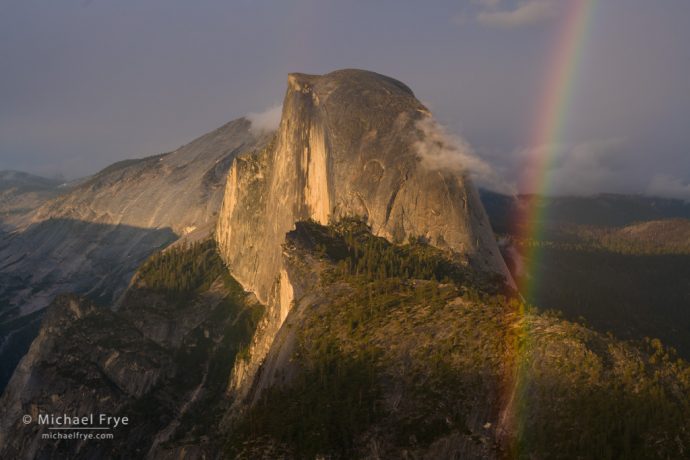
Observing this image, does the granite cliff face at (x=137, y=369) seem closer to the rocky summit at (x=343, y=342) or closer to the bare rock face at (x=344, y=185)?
the rocky summit at (x=343, y=342)

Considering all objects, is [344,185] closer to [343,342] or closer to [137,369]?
[343,342]

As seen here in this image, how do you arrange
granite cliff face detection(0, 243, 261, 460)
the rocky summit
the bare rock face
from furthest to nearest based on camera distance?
granite cliff face detection(0, 243, 261, 460) < the bare rock face < the rocky summit

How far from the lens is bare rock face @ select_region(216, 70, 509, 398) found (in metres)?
102

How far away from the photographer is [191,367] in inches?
4719

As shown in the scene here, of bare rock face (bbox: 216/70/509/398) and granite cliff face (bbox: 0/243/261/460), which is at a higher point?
bare rock face (bbox: 216/70/509/398)

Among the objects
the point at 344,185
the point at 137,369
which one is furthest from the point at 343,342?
the point at 137,369

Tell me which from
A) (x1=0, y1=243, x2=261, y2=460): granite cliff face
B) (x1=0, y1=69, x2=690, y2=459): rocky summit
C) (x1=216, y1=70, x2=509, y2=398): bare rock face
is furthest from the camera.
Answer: (x1=0, y1=243, x2=261, y2=460): granite cliff face

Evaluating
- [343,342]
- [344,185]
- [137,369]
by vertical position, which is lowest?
[137,369]

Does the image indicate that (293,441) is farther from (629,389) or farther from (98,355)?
(98,355)

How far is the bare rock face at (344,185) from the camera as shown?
102 meters

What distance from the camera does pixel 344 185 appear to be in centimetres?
11344

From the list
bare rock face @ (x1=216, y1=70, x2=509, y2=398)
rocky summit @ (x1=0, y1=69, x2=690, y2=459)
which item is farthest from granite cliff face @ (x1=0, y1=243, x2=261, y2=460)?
bare rock face @ (x1=216, y1=70, x2=509, y2=398)

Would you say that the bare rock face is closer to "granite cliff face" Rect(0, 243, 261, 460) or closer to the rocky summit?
the rocky summit

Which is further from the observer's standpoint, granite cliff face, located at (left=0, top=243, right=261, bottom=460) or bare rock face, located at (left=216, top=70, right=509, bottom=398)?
granite cliff face, located at (left=0, top=243, right=261, bottom=460)
